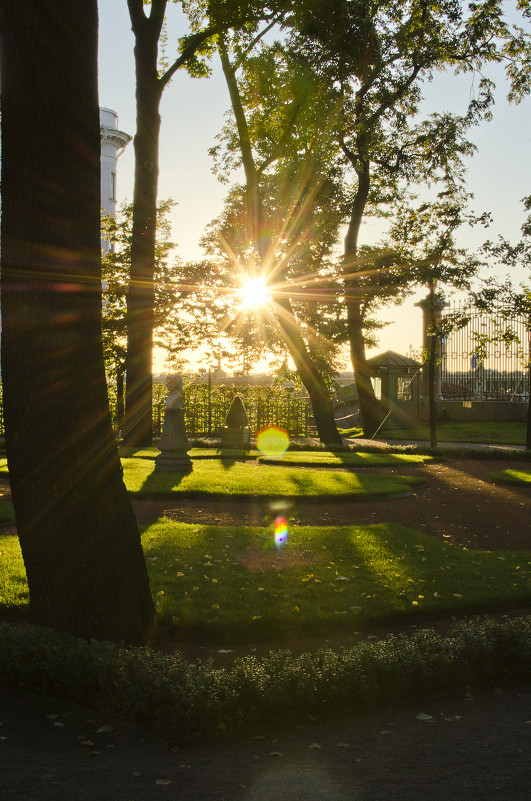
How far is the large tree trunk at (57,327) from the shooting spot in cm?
448

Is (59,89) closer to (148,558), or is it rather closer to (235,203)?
(148,558)

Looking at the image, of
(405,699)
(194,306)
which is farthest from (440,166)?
(405,699)

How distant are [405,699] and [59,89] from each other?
13.8 feet

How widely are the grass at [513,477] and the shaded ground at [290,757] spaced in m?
9.92

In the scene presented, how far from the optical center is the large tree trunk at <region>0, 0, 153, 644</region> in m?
4.48

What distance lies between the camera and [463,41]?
21141 millimetres

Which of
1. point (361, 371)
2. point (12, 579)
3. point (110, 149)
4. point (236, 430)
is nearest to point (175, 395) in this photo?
point (236, 430)

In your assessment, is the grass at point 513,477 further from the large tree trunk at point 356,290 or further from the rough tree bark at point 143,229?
the large tree trunk at point 356,290

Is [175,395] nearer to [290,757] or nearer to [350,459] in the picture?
[350,459]

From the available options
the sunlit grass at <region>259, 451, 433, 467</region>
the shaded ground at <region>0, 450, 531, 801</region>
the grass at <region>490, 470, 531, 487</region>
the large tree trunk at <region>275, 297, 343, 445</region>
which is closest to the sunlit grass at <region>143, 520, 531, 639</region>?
the shaded ground at <region>0, 450, 531, 801</region>

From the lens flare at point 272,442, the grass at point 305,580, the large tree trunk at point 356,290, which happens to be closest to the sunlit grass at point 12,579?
the grass at point 305,580

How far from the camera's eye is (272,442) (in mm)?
22766

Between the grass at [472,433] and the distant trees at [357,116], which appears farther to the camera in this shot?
the grass at [472,433]

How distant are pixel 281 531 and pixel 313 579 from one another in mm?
2201
